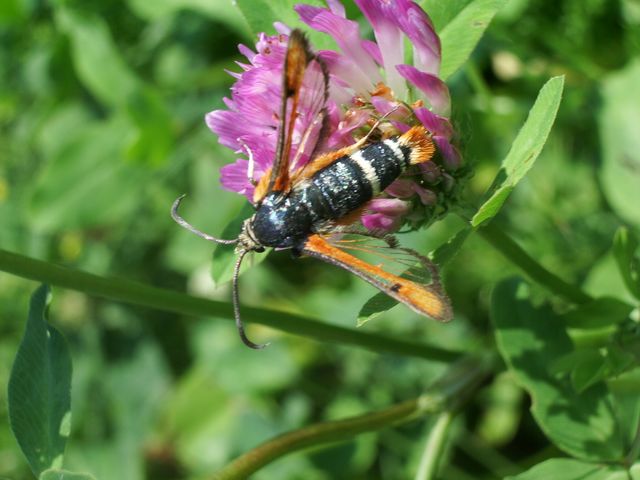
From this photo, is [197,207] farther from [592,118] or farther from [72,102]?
[592,118]

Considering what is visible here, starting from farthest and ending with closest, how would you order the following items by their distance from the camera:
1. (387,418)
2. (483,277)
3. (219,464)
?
(219,464)
(483,277)
(387,418)

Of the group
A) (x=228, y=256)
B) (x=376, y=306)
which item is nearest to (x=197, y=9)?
(x=228, y=256)

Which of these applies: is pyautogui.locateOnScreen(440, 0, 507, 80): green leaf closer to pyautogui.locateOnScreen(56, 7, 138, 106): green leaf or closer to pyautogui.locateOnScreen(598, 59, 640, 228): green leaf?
pyautogui.locateOnScreen(598, 59, 640, 228): green leaf

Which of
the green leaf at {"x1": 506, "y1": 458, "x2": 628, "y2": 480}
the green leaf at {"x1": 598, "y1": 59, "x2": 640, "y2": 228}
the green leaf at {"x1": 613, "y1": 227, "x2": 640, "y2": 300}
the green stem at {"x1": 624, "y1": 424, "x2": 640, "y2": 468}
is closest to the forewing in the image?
the green leaf at {"x1": 613, "y1": 227, "x2": 640, "y2": 300}

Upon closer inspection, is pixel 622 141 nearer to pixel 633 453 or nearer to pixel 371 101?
pixel 633 453

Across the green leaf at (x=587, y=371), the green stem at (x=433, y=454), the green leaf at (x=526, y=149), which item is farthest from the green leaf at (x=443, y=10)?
the green stem at (x=433, y=454)

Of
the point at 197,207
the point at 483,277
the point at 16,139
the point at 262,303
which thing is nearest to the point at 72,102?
the point at 16,139
